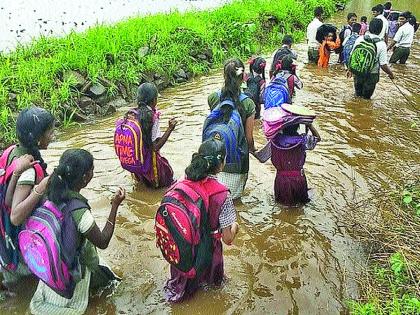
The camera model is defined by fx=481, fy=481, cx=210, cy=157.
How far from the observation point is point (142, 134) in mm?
5418

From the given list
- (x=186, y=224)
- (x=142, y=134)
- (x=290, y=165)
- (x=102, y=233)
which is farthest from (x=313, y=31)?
(x=102, y=233)

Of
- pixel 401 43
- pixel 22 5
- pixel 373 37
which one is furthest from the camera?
pixel 22 5

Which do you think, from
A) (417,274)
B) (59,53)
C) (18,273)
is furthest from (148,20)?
(417,274)

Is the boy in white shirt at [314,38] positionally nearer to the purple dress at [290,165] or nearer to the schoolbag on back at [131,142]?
the purple dress at [290,165]

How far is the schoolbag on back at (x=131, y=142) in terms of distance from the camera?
5.36 meters

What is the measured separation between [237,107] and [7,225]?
2568 millimetres

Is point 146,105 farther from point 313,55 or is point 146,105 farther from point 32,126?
point 313,55

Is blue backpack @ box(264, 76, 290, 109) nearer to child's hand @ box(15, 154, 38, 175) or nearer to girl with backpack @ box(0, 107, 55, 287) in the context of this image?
girl with backpack @ box(0, 107, 55, 287)

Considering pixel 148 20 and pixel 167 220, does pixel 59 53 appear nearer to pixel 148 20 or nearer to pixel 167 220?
pixel 148 20

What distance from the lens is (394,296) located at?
3730 mm

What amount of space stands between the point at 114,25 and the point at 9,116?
14.7 feet

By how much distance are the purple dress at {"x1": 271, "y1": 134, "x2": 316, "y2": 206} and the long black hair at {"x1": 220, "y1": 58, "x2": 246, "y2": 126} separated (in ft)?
2.01

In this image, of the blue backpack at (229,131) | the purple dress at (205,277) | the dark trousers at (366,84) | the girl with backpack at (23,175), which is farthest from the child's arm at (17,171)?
the dark trousers at (366,84)

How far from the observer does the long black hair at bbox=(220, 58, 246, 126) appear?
5.09 m
